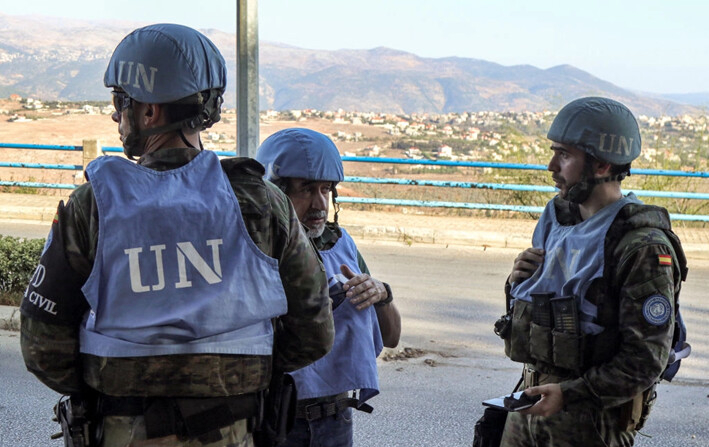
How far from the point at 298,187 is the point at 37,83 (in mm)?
89956

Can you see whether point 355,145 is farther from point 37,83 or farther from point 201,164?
point 37,83

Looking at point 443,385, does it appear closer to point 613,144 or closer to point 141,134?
point 613,144

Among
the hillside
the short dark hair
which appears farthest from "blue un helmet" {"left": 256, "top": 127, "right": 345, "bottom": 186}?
the hillside

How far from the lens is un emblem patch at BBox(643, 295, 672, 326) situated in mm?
2254

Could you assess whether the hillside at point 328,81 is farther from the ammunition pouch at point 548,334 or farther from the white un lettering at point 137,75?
the white un lettering at point 137,75

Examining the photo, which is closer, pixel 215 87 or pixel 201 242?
pixel 201 242

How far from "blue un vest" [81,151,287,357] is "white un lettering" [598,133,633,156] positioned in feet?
3.91

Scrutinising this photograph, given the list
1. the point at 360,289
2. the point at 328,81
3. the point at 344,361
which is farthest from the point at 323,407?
the point at 328,81

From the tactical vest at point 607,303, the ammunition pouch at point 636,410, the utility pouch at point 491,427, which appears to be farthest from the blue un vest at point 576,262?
the utility pouch at point 491,427

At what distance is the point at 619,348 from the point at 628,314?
0.11 m

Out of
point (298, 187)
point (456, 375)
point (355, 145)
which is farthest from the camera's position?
point (355, 145)

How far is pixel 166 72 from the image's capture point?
6.15ft

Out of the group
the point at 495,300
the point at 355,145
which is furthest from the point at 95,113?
the point at 495,300

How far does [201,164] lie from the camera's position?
1.84m
